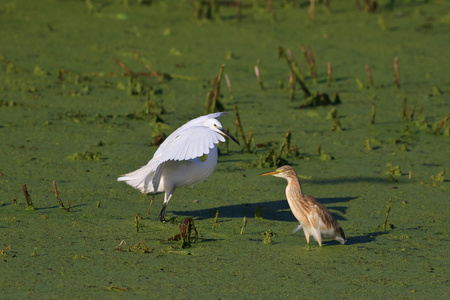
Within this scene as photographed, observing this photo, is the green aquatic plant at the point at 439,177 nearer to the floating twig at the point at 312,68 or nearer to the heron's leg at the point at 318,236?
the heron's leg at the point at 318,236

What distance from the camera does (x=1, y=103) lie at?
7883 millimetres

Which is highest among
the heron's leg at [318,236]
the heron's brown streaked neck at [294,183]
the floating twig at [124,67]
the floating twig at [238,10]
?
the floating twig at [238,10]

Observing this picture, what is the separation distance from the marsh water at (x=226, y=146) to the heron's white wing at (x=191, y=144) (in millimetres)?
523

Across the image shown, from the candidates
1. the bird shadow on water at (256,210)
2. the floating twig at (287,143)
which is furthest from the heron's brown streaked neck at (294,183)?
the floating twig at (287,143)

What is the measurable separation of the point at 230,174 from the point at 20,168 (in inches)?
69.5

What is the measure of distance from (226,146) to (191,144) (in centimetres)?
218

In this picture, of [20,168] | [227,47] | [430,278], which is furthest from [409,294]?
→ [227,47]

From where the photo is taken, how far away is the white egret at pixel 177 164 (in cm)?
477

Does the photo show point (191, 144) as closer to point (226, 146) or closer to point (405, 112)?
point (226, 146)

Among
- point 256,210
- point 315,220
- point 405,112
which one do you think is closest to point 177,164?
point 256,210

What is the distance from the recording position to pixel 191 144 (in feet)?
15.6

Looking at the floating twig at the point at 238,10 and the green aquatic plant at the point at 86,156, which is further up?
the floating twig at the point at 238,10

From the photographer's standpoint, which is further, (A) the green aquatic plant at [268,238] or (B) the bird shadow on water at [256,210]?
(B) the bird shadow on water at [256,210]

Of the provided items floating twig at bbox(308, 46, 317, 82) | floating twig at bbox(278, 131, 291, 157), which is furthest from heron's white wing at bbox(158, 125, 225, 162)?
floating twig at bbox(308, 46, 317, 82)
